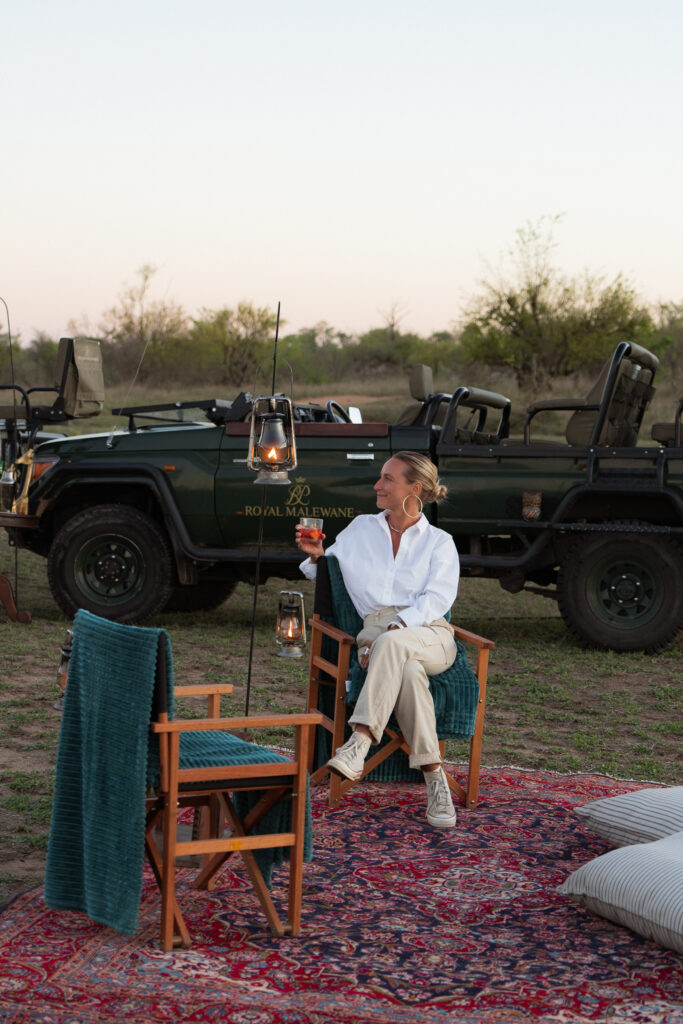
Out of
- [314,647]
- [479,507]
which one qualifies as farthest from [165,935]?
[479,507]

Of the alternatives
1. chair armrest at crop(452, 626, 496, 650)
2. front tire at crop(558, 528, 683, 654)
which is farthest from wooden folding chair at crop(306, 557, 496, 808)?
front tire at crop(558, 528, 683, 654)

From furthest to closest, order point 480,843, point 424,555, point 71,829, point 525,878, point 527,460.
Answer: point 527,460 < point 424,555 < point 480,843 < point 525,878 < point 71,829

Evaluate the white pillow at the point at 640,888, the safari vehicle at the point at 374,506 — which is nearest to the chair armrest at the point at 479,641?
the white pillow at the point at 640,888

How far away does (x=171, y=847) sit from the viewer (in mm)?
3480

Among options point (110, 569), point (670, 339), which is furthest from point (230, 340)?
point (110, 569)

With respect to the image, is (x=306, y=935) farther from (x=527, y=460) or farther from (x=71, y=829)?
(x=527, y=460)

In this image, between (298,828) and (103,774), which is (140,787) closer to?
(103,774)

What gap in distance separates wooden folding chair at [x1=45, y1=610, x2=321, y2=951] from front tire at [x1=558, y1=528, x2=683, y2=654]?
5.18 meters

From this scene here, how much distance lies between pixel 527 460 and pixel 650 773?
3.43 meters

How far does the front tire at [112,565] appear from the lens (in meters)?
9.23

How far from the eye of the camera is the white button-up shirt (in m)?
5.24

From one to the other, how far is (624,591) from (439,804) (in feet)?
14.1

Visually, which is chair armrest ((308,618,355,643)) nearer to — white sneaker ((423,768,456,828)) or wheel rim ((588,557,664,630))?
white sneaker ((423,768,456,828))

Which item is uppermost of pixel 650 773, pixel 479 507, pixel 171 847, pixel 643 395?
pixel 643 395
